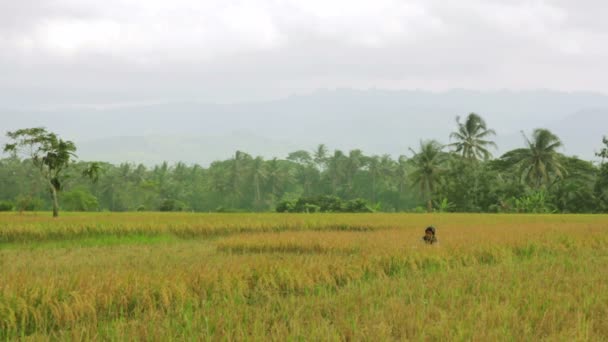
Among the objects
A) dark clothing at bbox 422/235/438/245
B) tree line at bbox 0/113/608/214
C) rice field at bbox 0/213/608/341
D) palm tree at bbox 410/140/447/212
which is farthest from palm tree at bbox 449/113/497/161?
dark clothing at bbox 422/235/438/245

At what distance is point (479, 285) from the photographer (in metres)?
7.30

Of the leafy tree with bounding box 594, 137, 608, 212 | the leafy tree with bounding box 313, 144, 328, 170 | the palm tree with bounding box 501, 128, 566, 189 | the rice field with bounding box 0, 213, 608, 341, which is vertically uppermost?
the leafy tree with bounding box 313, 144, 328, 170

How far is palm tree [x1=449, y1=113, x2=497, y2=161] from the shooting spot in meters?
49.4

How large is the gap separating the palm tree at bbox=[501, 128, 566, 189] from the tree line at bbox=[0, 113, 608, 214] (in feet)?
0.29

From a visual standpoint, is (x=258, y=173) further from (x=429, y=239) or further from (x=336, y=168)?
(x=429, y=239)

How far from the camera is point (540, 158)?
45.2 meters

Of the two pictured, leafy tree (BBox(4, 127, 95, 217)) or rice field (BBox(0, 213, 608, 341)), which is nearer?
rice field (BBox(0, 213, 608, 341))

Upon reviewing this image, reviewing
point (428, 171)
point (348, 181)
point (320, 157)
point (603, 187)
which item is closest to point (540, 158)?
→ point (603, 187)

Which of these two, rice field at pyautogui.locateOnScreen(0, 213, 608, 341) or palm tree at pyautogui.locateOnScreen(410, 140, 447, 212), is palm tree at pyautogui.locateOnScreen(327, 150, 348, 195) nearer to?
palm tree at pyautogui.locateOnScreen(410, 140, 447, 212)

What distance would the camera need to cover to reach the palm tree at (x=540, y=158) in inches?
1761

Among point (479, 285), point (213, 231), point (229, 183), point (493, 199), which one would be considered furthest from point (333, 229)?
point (229, 183)

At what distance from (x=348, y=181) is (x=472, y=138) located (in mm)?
29149

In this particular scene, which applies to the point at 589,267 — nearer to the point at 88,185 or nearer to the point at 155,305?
the point at 155,305

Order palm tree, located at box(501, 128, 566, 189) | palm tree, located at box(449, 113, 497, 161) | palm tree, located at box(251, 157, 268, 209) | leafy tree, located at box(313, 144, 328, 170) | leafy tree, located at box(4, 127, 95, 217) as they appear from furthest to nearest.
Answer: leafy tree, located at box(313, 144, 328, 170), palm tree, located at box(251, 157, 268, 209), palm tree, located at box(449, 113, 497, 161), palm tree, located at box(501, 128, 566, 189), leafy tree, located at box(4, 127, 95, 217)
